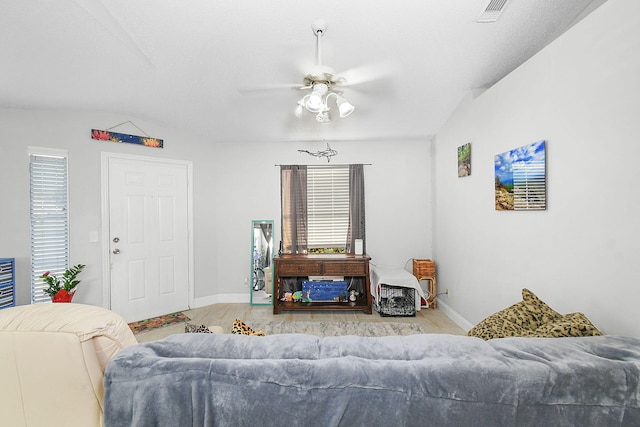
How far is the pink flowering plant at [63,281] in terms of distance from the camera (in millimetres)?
2889

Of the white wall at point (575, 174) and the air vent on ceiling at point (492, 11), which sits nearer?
the white wall at point (575, 174)

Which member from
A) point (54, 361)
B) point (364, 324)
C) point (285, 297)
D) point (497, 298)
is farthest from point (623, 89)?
point (285, 297)

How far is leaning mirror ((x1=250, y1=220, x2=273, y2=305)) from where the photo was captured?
14.0 feet

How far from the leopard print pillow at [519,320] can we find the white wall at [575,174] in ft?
1.15

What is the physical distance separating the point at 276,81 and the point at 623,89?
8.02 feet

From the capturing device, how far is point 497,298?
2600 mm

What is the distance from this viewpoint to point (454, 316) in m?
3.51

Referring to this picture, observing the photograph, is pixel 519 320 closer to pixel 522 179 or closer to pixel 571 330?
pixel 571 330

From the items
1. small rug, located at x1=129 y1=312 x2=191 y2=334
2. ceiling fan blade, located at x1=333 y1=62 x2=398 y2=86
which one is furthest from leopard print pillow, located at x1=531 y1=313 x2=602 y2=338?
small rug, located at x1=129 y1=312 x2=191 y2=334

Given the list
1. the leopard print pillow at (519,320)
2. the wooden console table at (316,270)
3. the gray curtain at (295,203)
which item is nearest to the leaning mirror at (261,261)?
the gray curtain at (295,203)

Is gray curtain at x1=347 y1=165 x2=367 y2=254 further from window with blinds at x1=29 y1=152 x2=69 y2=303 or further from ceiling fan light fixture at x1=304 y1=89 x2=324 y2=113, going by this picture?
window with blinds at x1=29 y1=152 x2=69 y2=303

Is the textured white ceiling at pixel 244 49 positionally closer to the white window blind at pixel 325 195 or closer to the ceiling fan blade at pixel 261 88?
the ceiling fan blade at pixel 261 88

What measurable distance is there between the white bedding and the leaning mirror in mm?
1558

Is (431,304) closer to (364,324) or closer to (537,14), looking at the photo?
(364,324)
